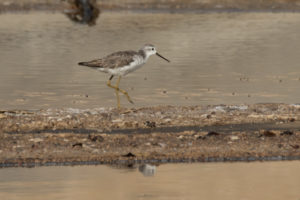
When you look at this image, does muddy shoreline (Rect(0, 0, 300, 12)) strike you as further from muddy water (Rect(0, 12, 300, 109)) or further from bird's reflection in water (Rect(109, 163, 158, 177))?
bird's reflection in water (Rect(109, 163, 158, 177))

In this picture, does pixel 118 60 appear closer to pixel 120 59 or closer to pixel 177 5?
pixel 120 59

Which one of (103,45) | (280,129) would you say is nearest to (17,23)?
(103,45)

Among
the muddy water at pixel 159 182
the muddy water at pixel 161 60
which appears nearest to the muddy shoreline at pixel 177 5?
the muddy water at pixel 161 60

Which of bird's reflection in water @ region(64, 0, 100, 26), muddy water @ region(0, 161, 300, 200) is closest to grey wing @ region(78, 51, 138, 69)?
muddy water @ region(0, 161, 300, 200)

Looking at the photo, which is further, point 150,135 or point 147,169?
point 150,135

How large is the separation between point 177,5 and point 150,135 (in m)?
48.7

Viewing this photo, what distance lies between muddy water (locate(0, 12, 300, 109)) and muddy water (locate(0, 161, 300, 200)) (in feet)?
23.0

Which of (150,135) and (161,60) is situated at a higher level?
(150,135)

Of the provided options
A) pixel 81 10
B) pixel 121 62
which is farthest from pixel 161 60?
pixel 81 10

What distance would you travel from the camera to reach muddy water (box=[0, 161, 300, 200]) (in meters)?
11.8

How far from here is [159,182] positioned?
12680mm

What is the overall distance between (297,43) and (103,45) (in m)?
7.68

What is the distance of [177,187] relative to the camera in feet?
40.5

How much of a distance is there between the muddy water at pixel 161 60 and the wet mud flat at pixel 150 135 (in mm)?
2528
